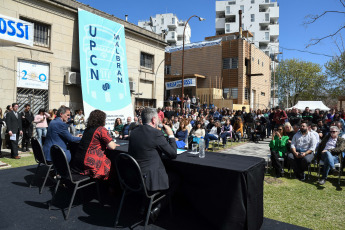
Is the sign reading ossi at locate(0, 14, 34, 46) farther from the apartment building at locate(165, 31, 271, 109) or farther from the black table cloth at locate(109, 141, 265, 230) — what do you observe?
the apartment building at locate(165, 31, 271, 109)

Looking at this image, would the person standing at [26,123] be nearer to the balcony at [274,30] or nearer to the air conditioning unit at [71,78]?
the air conditioning unit at [71,78]

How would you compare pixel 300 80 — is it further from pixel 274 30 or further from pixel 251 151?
pixel 251 151

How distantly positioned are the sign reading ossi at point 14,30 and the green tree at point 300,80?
125 ft

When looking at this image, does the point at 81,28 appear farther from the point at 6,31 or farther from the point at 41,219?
the point at 41,219

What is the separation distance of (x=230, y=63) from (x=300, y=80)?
19.5 m

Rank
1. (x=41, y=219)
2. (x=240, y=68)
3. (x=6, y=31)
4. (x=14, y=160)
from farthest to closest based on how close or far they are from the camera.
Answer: (x=240, y=68) → (x=14, y=160) → (x=6, y=31) → (x=41, y=219)

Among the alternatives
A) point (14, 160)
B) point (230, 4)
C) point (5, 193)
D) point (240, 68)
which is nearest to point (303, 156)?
point (5, 193)

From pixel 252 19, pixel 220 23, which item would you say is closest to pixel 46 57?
pixel 220 23

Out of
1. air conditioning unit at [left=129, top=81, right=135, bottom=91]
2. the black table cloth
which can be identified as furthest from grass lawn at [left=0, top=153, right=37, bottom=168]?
air conditioning unit at [left=129, top=81, right=135, bottom=91]

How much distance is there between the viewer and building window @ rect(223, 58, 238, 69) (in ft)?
86.4

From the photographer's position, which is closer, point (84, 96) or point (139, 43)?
point (84, 96)

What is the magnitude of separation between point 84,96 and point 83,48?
2544 millimetres

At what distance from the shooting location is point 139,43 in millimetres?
16094

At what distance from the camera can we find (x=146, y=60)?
1702cm
